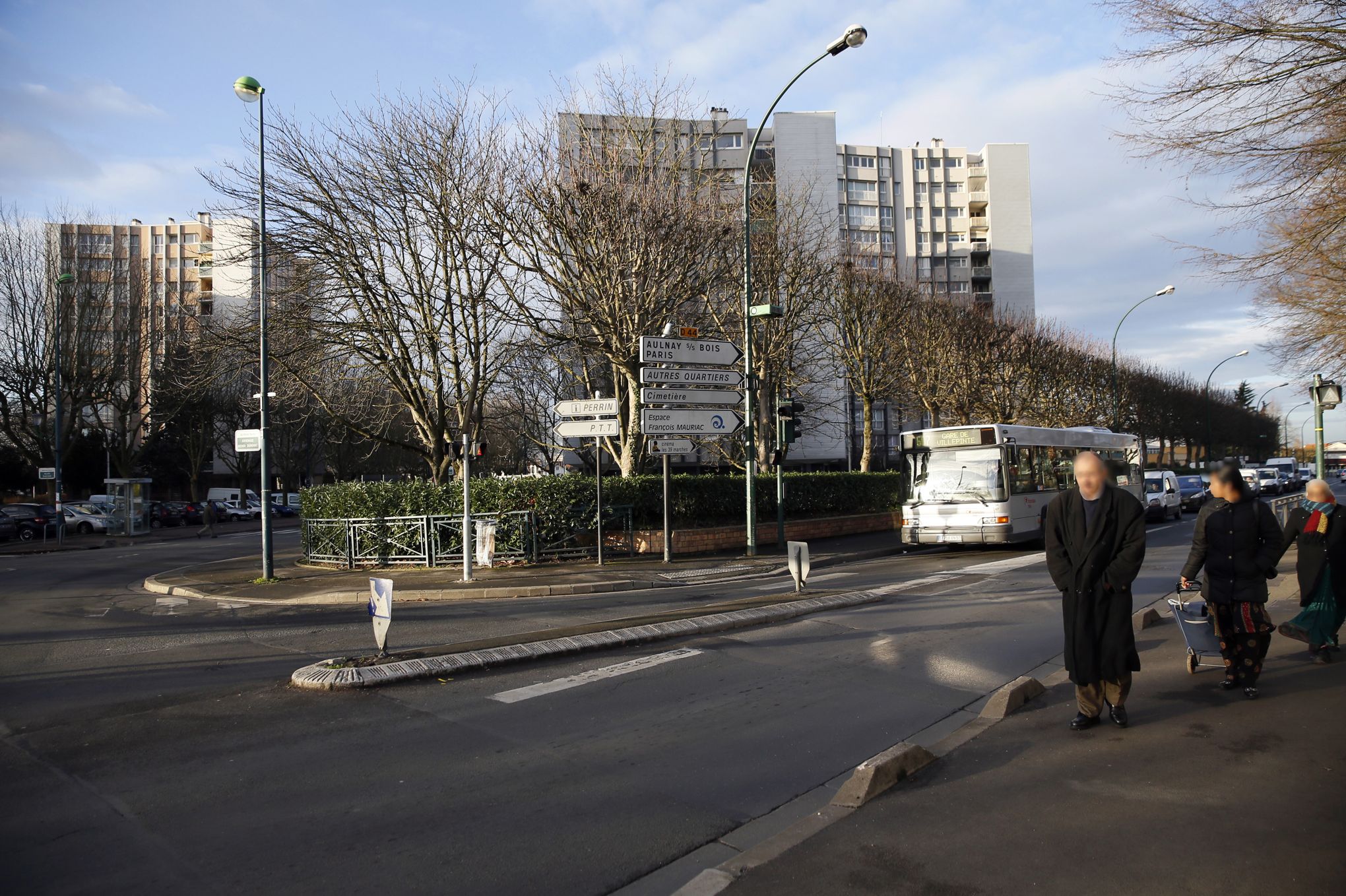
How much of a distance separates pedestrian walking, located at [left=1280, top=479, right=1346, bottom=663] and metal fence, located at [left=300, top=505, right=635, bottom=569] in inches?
524

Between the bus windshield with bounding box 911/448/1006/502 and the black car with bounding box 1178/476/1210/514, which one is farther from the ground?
the bus windshield with bounding box 911/448/1006/502

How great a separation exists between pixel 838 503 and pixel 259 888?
78.8ft

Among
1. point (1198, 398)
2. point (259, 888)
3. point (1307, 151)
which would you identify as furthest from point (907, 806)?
point (1198, 398)

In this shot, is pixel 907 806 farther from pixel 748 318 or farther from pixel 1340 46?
pixel 748 318

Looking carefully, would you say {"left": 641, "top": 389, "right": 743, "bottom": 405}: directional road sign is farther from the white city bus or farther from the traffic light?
the white city bus

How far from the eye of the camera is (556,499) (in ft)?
59.1

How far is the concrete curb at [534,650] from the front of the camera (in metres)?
7.35

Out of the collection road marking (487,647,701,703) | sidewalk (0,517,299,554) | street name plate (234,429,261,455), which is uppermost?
street name plate (234,429,261,455)

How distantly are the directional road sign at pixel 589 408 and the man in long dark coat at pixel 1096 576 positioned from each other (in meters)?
11.9

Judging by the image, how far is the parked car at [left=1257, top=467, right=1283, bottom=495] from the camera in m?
48.1

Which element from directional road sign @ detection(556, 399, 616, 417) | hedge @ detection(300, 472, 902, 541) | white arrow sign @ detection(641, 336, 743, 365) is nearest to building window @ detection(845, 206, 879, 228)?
hedge @ detection(300, 472, 902, 541)

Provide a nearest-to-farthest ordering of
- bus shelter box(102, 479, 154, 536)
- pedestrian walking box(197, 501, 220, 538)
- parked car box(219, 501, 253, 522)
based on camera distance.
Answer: bus shelter box(102, 479, 154, 536) → pedestrian walking box(197, 501, 220, 538) → parked car box(219, 501, 253, 522)

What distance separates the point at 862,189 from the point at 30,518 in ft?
203

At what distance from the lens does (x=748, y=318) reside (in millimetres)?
18250
